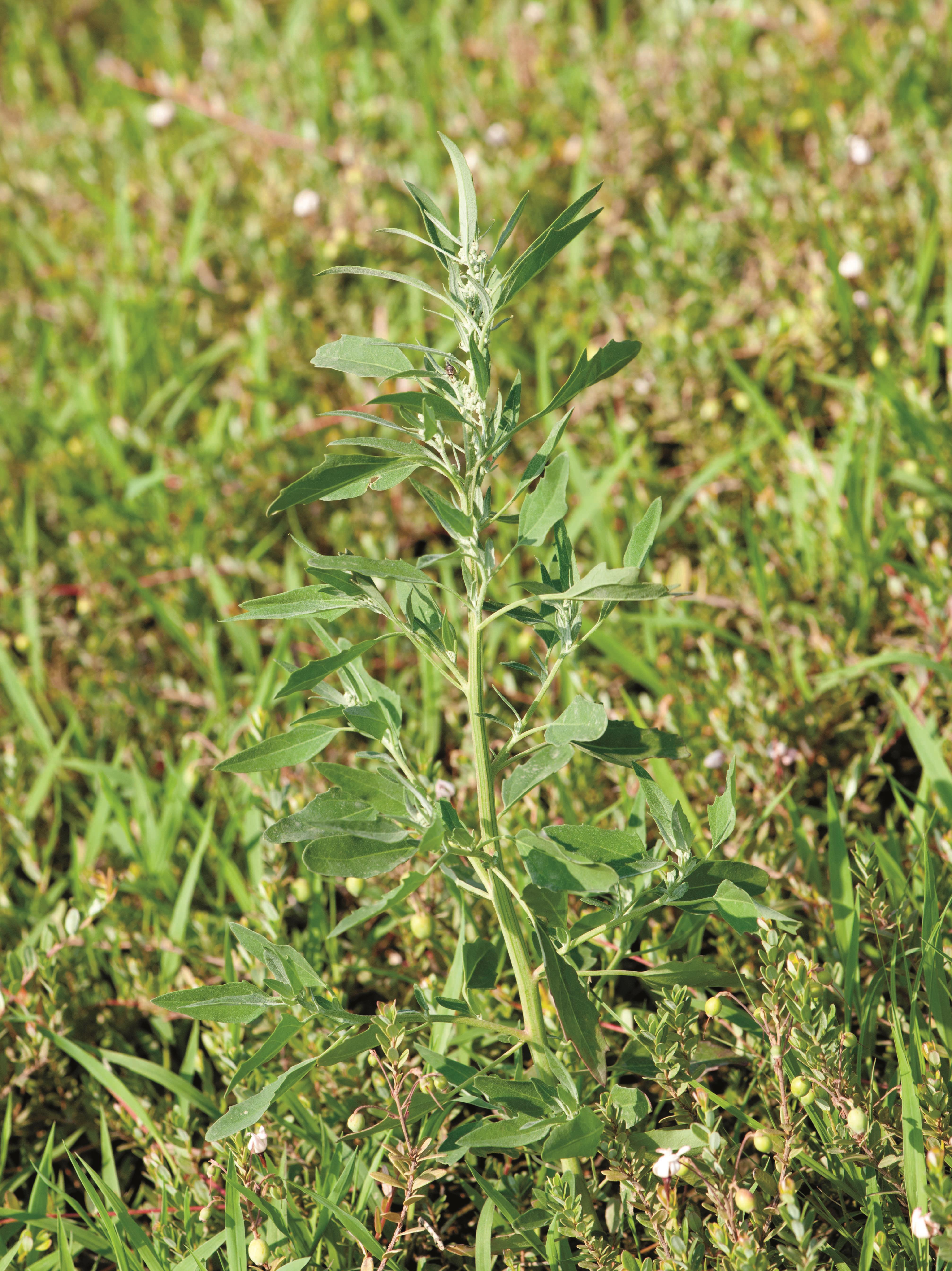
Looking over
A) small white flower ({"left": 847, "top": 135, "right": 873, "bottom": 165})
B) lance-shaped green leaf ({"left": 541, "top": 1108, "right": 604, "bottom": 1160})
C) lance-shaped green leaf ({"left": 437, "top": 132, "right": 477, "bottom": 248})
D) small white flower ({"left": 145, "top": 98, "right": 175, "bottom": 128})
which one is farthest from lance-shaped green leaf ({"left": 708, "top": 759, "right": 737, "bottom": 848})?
small white flower ({"left": 145, "top": 98, "right": 175, "bottom": 128})

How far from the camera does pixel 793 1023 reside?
1.41 metres

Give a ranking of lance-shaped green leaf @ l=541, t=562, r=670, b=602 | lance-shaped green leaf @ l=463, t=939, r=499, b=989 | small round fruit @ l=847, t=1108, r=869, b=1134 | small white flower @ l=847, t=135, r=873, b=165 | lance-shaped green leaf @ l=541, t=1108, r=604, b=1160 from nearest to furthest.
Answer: lance-shaped green leaf @ l=541, t=562, r=670, b=602 → lance-shaped green leaf @ l=541, t=1108, r=604, b=1160 → small round fruit @ l=847, t=1108, r=869, b=1134 → lance-shaped green leaf @ l=463, t=939, r=499, b=989 → small white flower @ l=847, t=135, r=873, b=165

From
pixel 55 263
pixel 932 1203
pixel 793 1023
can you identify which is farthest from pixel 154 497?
pixel 932 1203

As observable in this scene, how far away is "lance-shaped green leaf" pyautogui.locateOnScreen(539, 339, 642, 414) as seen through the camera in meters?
1.22

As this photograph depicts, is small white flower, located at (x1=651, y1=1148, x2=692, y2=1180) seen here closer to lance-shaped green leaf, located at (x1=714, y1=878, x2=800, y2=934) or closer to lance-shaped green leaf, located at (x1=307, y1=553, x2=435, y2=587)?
lance-shaped green leaf, located at (x1=714, y1=878, x2=800, y2=934)

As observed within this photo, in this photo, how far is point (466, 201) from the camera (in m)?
1.26

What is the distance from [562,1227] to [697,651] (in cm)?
142

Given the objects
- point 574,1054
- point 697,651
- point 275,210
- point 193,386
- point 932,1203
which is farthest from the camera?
point 275,210

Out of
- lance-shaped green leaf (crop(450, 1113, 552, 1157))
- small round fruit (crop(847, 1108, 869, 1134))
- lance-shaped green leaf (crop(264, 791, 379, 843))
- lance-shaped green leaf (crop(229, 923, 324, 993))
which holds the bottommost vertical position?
small round fruit (crop(847, 1108, 869, 1134))

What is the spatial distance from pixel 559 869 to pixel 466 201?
2.56 feet

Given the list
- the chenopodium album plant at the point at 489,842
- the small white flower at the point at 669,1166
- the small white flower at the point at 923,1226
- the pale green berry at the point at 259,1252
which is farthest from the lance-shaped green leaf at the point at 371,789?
the small white flower at the point at 923,1226

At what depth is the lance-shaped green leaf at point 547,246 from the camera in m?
1.19

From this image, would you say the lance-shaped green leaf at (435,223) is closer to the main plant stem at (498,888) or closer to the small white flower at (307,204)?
the main plant stem at (498,888)

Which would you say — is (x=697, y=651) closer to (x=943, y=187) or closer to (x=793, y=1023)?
(x=793, y=1023)
